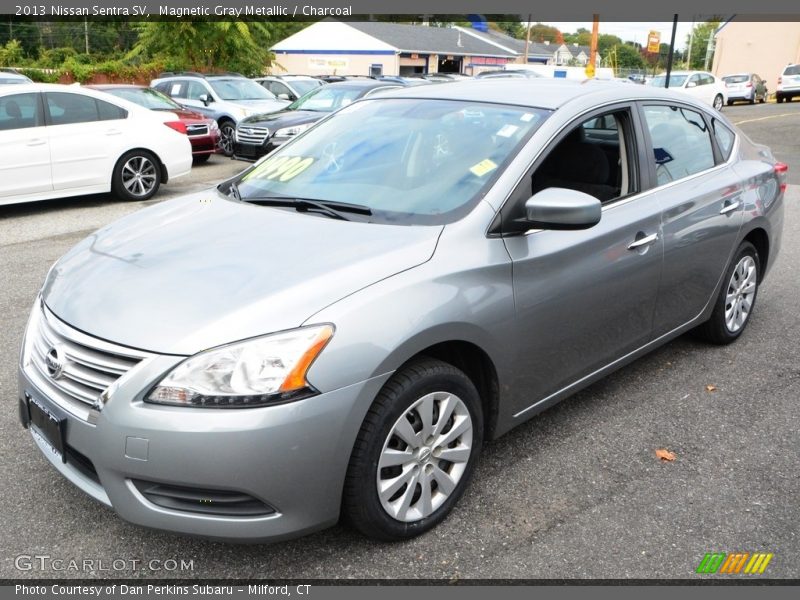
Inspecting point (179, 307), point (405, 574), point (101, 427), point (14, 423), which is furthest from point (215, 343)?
point (14, 423)

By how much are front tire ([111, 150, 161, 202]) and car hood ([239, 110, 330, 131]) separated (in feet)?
9.28

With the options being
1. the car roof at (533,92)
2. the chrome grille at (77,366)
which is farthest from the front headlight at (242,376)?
the car roof at (533,92)

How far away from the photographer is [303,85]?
22391 millimetres

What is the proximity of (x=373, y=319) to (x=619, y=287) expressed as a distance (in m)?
1.55

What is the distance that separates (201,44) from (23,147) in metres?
22.3

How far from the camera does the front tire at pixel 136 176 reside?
32.4 ft

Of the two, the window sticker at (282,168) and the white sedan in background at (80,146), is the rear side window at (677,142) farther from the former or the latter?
the white sedan in background at (80,146)

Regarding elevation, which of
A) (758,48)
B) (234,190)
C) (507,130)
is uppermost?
(758,48)

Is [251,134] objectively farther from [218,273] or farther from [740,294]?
[218,273]

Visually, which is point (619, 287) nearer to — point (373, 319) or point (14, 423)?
point (373, 319)

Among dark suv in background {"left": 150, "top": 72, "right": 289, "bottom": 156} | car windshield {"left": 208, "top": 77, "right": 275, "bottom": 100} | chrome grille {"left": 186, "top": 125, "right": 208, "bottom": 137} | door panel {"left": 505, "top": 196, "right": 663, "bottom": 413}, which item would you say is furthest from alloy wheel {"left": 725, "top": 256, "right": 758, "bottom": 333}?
car windshield {"left": 208, "top": 77, "right": 275, "bottom": 100}

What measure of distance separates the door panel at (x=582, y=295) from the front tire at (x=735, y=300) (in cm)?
100

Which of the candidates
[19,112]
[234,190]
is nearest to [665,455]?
[234,190]

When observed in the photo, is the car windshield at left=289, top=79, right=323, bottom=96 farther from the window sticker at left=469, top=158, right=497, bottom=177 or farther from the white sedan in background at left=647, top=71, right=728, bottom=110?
the window sticker at left=469, top=158, right=497, bottom=177
